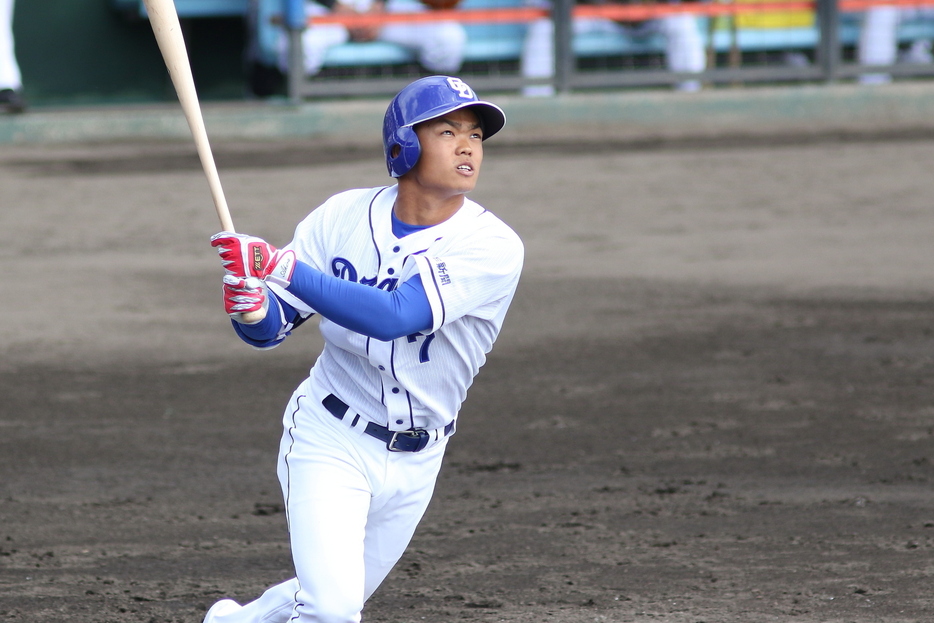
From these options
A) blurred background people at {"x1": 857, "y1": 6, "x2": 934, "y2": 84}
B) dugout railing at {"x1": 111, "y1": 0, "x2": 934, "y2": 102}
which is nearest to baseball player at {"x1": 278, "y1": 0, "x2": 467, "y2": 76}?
dugout railing at {"x1": 111, "y1": 0, "x2": 934, "y2": 102}

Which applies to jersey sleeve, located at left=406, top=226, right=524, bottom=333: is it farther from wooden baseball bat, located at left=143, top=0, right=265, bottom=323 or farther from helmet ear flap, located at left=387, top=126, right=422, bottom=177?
wooden baseball bat, located at left=143, top=0, right=265, bottom=323

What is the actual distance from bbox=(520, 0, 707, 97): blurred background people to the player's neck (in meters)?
8.55

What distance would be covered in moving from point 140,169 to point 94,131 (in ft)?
2.69

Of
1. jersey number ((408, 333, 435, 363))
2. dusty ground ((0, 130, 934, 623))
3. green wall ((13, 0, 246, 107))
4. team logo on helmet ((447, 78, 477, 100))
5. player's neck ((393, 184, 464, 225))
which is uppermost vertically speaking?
team logo on helmet ((447, 78, 477, 100))

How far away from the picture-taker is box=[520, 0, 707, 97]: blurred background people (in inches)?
452

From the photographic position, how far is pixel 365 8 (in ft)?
36.2

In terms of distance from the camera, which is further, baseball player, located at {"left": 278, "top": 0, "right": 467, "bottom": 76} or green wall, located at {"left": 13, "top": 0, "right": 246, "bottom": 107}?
green wall, located at {"left": 13, "top": 0, "right": 246, "bottom": 107}

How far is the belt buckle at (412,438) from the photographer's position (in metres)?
2.98

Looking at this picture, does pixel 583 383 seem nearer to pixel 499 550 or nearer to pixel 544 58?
pixel 499 550

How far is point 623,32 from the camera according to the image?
11570 millimetres

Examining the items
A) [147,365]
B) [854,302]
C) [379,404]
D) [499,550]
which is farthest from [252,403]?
[854,302]

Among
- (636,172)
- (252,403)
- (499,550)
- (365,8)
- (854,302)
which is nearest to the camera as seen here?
(499,550)

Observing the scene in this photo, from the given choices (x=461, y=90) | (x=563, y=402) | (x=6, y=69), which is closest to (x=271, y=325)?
(x=461, y=90)

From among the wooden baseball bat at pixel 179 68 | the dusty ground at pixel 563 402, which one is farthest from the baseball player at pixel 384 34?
the wooden baseball bat at pixel 179 68
